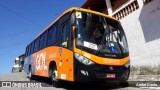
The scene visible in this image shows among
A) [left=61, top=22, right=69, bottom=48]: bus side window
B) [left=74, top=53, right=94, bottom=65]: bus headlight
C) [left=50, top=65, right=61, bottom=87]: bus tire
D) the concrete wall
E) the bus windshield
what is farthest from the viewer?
the concrete wall

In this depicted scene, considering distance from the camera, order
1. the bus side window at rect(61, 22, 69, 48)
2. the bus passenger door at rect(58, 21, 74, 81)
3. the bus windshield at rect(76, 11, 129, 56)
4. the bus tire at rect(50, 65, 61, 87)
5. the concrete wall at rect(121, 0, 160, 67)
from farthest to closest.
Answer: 1. the concrete wall at rect(121, 0, 160, 67)
2. the bus tire at rect(50, 65, 61, 87)
3. the bus side window at rect(61, 22, 69, 48)
4. the bus passenger door at rect(58, 21, 74, 81)
5. the bus windshield at rect(76, 11, 129, 56)

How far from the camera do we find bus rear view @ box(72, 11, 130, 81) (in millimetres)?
6699

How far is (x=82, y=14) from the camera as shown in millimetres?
7453

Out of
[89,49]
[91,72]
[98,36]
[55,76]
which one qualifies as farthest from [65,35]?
[91,72]

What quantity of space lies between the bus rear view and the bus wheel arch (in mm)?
1986

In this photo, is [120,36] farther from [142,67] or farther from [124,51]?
[142,67]

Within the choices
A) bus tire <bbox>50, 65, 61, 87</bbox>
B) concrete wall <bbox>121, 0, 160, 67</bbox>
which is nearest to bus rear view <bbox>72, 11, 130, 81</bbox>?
bus tire <bbox>50, 65, 61, 87</bbox>

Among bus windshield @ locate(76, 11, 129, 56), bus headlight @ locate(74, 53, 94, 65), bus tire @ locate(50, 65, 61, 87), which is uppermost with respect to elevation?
bus windshield @ locate(76, 11, 129, 56)

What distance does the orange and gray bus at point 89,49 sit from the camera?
673 centimetres

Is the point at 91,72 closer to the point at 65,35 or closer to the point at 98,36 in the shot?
the point at 98,36

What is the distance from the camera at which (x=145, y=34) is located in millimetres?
10680

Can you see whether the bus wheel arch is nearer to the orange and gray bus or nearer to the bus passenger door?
the orange and gray bus

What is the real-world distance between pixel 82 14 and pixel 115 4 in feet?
25.2

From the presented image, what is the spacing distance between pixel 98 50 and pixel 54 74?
A: 8.93 ft
